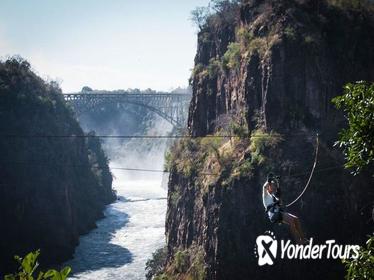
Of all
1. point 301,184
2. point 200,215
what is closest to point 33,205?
point 200,215

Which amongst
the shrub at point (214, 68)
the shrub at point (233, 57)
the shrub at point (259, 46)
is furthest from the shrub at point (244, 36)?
the shrub at point (214, 68)

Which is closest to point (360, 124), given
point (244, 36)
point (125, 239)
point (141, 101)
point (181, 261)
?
point (181, 261)

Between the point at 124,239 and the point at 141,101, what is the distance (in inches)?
1562

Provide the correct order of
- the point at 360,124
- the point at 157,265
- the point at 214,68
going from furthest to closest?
the point at 157,265, the point at 214,68, the point at 360,124

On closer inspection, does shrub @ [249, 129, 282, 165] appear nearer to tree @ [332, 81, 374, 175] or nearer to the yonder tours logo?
the yonder tours logo

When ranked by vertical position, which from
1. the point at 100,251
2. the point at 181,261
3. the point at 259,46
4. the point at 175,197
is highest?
the point at 259,46

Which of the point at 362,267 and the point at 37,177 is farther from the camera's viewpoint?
the point at 37,177

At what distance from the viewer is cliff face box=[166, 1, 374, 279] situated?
83.0ft

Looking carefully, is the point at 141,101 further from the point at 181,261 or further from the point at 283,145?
the point at 283,145

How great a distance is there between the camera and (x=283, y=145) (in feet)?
86.4

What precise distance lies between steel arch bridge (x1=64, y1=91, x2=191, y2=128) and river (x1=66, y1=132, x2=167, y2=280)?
15643mm

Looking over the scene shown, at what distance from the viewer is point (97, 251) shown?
48656 millimetres

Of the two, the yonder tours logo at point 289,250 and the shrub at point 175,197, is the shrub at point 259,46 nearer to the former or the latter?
the yonder tours logo at point 289,250

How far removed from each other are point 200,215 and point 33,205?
26.0 meters
